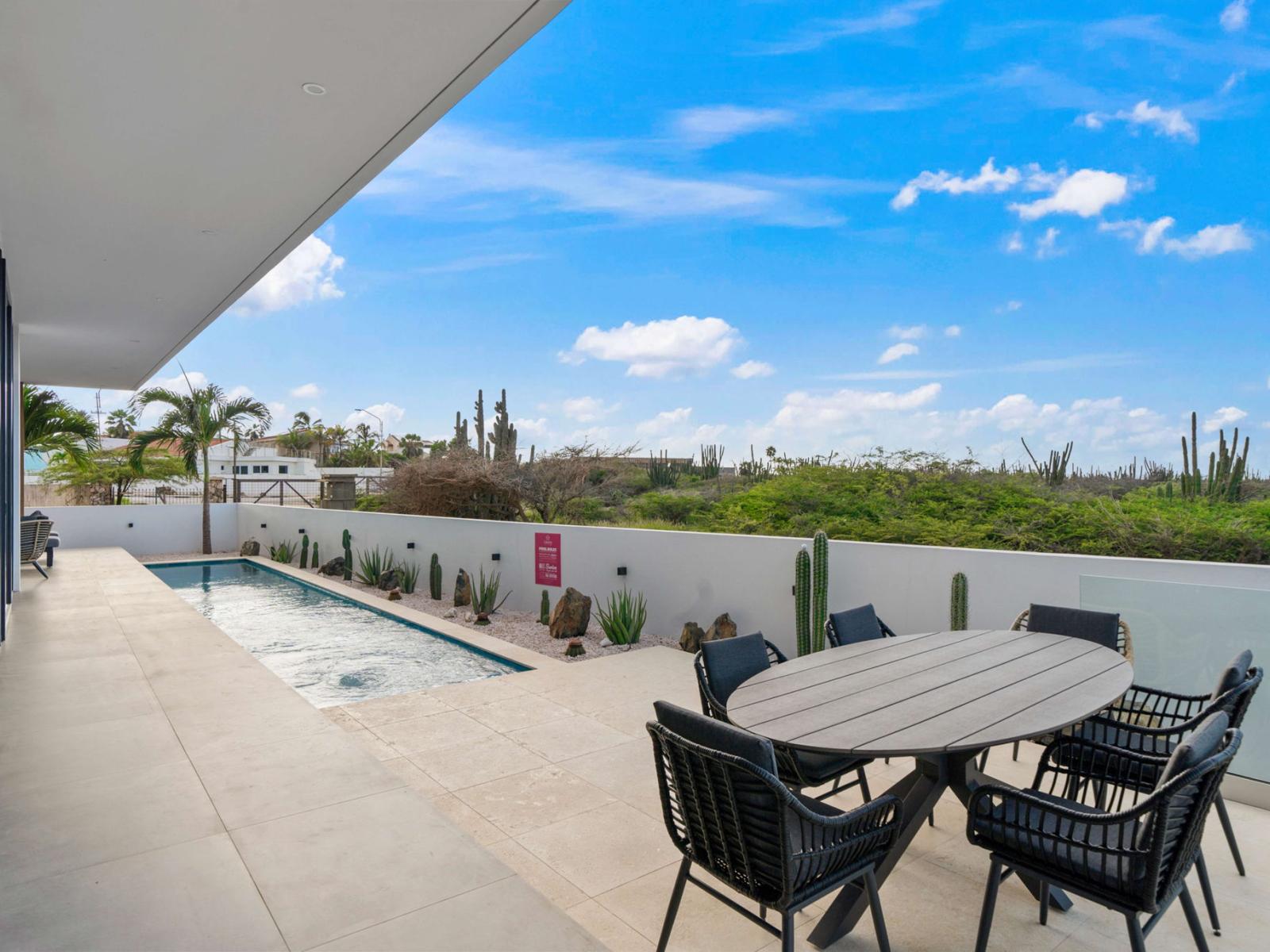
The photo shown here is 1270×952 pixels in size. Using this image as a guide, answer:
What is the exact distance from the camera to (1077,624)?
13.0 feet

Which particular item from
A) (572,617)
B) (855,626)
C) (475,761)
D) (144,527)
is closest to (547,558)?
(572,617)

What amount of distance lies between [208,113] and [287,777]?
3104 millimetres

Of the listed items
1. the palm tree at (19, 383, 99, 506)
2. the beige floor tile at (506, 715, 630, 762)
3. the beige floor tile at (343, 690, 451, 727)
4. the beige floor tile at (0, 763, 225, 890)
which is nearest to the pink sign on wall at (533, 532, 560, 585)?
the beige floor tile at (343, 690, 451, 727)

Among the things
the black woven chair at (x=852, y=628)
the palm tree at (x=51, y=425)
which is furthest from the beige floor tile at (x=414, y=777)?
the palm tree at (x=51, y=425)

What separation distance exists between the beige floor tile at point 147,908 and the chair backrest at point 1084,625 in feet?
12.1

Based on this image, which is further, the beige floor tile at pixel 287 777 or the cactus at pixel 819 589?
the cactus at pixel 819 589

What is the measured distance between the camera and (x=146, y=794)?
10.6 ft

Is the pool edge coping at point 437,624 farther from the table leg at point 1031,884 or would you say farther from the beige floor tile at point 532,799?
the table leg at point 1031,884

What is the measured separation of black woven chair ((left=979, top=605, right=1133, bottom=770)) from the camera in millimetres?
3873

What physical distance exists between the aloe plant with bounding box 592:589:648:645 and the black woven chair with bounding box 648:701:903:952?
505cm

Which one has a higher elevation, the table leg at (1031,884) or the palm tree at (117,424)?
the palm tree at (117,424)

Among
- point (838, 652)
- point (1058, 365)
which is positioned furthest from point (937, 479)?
point (1058, 365)

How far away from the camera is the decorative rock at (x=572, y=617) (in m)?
7.91

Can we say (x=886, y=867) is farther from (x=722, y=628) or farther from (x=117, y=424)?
(x=117, y=424)
